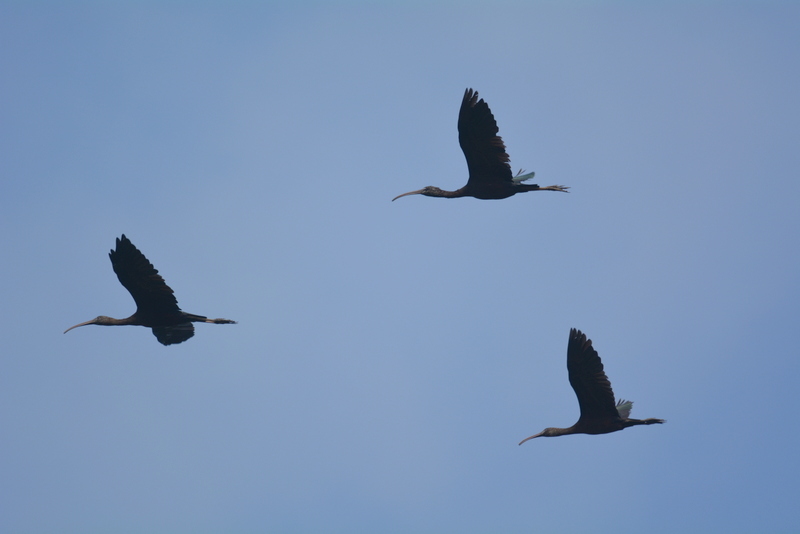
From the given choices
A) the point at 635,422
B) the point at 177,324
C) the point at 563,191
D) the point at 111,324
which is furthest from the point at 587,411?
the point at 111,324

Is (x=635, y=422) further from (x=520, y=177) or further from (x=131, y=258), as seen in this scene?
(x=131, y=258)

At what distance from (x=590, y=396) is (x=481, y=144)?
734cm

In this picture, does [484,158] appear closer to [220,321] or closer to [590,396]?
[590,396]

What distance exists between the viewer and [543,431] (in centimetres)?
2720

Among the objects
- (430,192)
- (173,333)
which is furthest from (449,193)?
(173,333)

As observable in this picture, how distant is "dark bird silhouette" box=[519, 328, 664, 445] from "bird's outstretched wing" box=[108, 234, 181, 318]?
376 inches

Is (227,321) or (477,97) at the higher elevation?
(477,97)

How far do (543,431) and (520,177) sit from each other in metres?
7.03

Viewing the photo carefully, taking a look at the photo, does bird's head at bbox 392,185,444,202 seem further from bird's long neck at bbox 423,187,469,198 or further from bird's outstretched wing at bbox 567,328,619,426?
bird's outstretched wing at bbox 567,328,619,426

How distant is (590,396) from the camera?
25.4 meters

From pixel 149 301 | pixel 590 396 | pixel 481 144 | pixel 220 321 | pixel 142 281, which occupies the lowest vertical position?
pixel 590 396

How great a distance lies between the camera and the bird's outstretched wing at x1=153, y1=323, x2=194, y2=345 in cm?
2811

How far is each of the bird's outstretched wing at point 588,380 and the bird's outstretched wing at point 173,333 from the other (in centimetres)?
1007

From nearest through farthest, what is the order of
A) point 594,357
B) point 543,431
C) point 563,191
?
point 594,357
point 543,431
point 563,191
